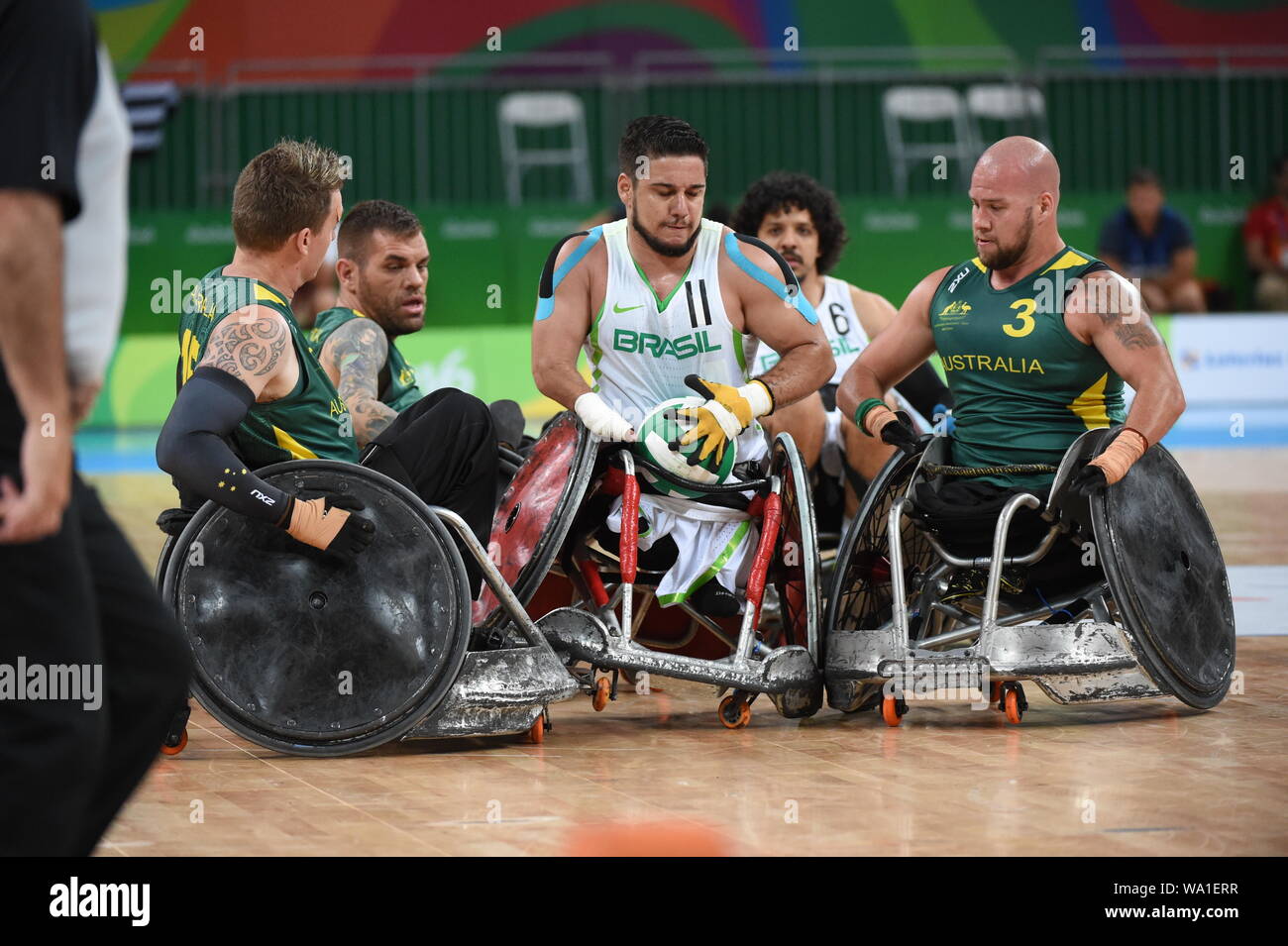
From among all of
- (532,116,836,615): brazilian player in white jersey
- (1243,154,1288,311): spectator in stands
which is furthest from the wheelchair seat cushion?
(1243,154,1288,311): spectator in stands

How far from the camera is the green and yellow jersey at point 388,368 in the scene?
6.16m

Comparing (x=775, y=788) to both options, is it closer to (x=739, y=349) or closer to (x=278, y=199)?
(x=739, y=349)

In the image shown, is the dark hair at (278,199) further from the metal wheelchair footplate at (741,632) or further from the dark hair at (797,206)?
the dark hair at (797,206)

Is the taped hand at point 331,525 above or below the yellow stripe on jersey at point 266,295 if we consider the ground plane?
below

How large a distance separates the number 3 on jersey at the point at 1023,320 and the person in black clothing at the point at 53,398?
3.52 m

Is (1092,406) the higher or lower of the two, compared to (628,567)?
higher

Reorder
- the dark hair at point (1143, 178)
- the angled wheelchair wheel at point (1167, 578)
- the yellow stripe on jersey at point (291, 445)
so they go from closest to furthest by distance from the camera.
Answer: the yellow stripe on jersey at point (291, 445) < the angled wheelchair wheel at point (1167, 578) < the dark hair at point (1143, 178)

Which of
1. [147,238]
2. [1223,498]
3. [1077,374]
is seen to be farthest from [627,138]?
[147,238]

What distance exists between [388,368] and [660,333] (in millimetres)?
1014

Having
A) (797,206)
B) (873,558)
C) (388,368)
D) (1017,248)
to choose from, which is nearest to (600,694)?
(873,558)

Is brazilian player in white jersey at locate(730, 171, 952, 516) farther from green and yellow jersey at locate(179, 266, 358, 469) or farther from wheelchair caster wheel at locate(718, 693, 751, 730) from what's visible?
green and yellow jersey at locate(179, 266, 358, 469)

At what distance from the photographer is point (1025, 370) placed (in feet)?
18.7

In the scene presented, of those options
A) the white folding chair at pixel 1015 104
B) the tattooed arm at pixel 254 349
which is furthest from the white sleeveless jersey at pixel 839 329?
the white folding chair at pixel 1015 104
